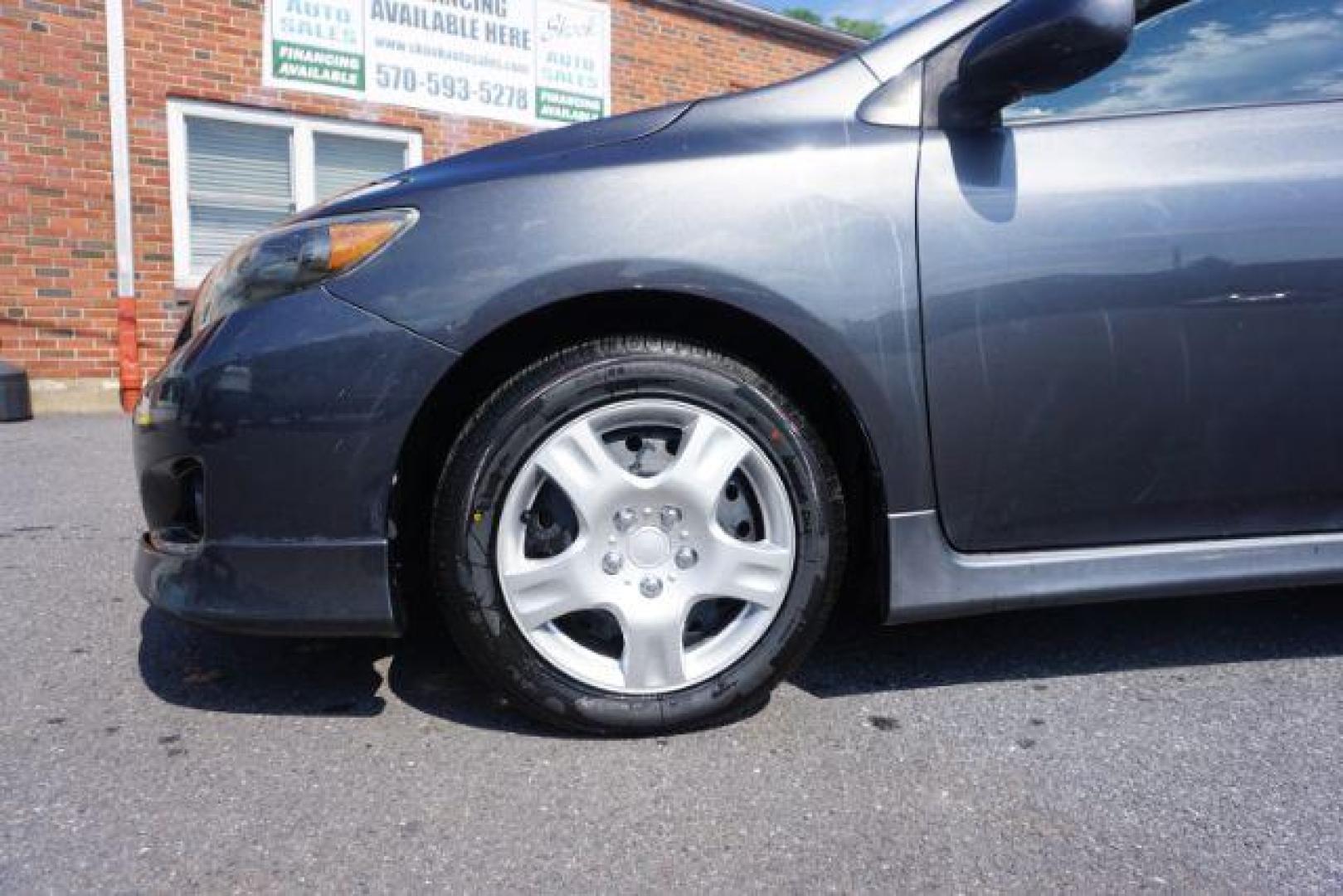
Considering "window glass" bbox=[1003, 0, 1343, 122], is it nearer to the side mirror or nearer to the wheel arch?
the side mirror

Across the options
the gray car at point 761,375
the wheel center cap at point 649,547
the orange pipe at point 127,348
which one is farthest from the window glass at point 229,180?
the wheel center cap at point 649,547

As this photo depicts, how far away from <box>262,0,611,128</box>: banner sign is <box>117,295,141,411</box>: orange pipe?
207 centimetres

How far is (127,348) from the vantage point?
7121 mm

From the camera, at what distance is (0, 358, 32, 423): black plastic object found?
6.37 m

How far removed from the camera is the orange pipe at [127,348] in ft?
23.3

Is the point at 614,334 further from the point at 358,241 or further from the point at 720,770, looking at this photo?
the point at 720,770

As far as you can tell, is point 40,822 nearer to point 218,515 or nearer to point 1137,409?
point 218,515

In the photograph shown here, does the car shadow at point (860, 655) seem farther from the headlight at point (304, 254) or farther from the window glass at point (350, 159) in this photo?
the window glass at point (350, 159)

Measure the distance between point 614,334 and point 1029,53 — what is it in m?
0.95

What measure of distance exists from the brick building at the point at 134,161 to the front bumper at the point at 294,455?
20.4 ft

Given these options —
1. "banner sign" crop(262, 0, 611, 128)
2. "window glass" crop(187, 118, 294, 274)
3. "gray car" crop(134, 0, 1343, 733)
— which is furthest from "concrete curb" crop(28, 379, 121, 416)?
"gray car" crop(134, 0, 1343, 733)

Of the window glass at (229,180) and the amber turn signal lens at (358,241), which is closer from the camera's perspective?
the amber turn signal lens at (358,241)

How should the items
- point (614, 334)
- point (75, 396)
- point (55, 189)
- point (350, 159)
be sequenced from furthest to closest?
point (350, 159) < point (75, 396) < point (55, 189) < point (614, 334)

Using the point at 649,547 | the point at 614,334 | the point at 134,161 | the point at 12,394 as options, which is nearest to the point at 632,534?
the point at 649,547
